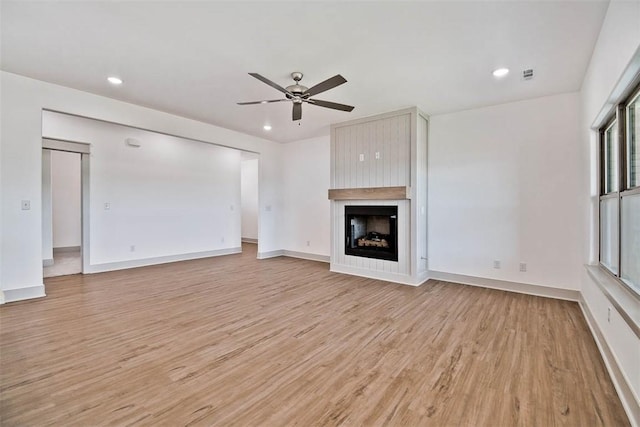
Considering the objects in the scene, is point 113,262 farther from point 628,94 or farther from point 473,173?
point 628,94

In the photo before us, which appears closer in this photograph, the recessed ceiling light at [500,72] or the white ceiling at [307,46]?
the white ceiling at [307,46]

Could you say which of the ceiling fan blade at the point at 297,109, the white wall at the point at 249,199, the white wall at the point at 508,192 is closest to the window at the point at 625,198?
the white wall at the point at 508,192

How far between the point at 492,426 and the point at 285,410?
1172mm

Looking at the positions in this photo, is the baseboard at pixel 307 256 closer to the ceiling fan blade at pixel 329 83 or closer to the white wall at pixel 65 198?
the ceiling fan blade at pixel 329 83

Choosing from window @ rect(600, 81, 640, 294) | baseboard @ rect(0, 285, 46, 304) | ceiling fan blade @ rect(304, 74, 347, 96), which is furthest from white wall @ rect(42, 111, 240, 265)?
window @ rect(600, 81, 640, 294)

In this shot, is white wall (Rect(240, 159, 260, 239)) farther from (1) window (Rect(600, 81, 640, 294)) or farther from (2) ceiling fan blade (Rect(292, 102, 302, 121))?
(1) window (Rect(600, 81, 640, 294))

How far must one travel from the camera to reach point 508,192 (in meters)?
4.25

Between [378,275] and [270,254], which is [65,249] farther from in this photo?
[378,275]

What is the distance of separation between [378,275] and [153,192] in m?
4.97

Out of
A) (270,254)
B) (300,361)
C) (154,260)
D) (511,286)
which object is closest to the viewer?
(300,361)

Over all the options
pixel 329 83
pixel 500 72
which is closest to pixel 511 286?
pixel 500 72

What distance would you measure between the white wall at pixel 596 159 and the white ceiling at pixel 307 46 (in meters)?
0.25

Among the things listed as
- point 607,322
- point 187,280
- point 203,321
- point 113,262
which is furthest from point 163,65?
point 607,322

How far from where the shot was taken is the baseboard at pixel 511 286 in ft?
12.7
